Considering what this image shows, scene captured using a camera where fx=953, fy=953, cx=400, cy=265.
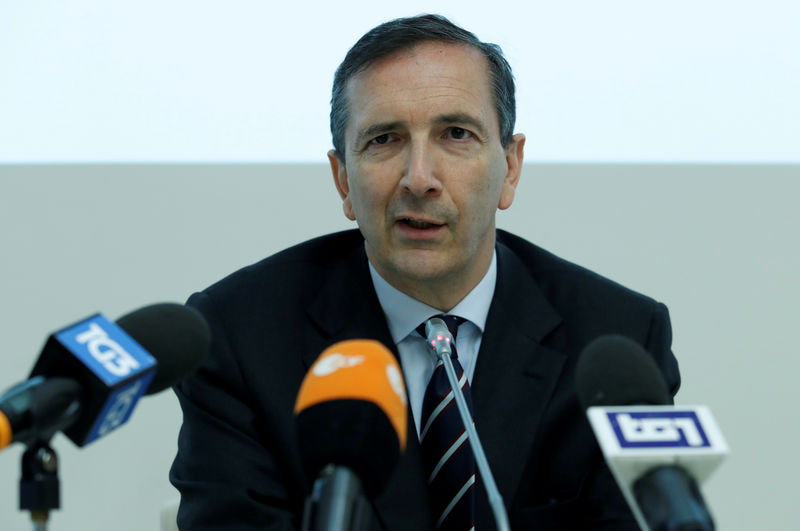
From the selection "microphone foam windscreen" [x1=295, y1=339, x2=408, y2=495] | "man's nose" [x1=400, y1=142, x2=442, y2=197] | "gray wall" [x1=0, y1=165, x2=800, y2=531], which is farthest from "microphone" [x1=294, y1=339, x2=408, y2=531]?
"gray wall" [x1=0, y1=165, x2=800, y2=531]

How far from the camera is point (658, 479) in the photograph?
976 mm

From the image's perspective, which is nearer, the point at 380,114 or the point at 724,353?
the point at 380,114

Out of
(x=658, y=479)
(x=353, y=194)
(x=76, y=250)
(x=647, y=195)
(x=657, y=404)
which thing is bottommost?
(x=658, y=479)

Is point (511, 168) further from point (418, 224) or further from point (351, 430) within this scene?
point (351, 430)

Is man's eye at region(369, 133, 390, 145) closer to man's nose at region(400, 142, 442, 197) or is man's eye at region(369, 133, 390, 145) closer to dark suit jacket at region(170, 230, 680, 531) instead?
man's nose at region(400, 142, 442, 197)

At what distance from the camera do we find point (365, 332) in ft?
7.00

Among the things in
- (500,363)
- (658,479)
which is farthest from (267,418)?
(658,479)

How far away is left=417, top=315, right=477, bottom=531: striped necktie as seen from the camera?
193 cm

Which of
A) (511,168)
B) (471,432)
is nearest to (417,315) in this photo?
(511,168)

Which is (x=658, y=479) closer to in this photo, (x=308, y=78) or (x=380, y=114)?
(x=380, y=114)

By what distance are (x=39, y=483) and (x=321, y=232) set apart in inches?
82.4

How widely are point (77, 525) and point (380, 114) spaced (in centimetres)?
180

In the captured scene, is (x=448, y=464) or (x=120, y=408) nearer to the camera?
(x=120, y=408)

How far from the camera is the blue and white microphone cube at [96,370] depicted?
3.52 feet
